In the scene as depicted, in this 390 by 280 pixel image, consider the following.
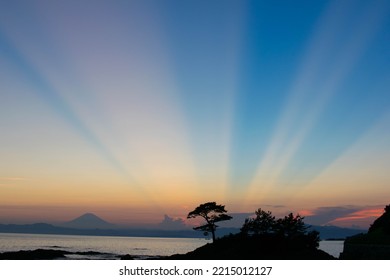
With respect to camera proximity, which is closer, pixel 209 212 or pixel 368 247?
pixel 368 247

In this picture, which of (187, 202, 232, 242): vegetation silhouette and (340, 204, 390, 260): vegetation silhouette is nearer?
(340, 204, 390, 260): vegetation silhouette

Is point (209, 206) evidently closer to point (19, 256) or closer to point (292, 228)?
point (292, 228)

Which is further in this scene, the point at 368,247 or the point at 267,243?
the point at 267,243

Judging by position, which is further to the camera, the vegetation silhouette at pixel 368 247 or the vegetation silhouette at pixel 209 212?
the vegetation silhouette at pixel 209 212

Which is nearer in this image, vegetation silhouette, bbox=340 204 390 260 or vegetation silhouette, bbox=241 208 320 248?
vegetation silhouette, bbox=340 204 390 260

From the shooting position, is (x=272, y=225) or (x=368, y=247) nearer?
(x=368, y=247)

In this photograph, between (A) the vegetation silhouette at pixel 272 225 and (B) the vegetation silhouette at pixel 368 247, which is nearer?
(B) the vegetation silhouette at pixel 368 247

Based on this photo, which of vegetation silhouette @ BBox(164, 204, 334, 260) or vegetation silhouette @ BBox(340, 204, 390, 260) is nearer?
vegetation silhouette @ BBox(340, 204, 390, 260)

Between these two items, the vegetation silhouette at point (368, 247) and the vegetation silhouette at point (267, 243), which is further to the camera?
the vegetation silhouette at point (267, 243)
